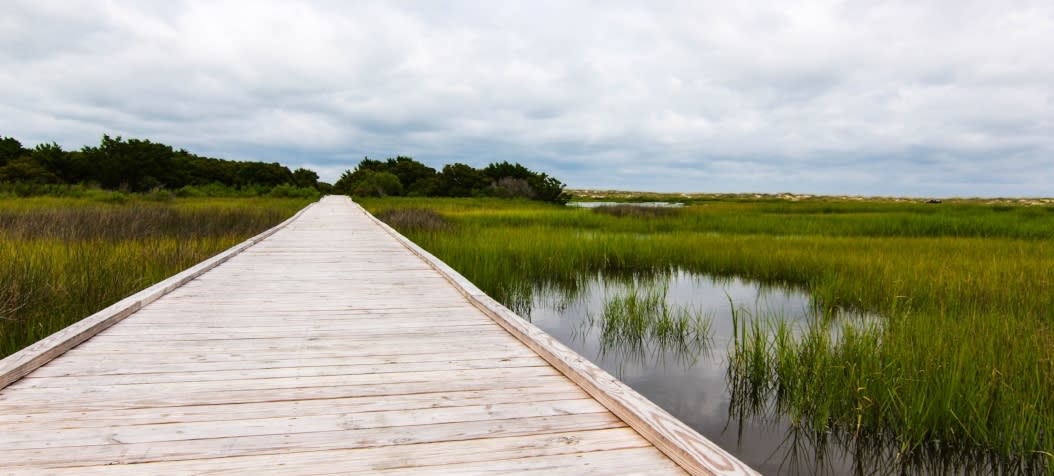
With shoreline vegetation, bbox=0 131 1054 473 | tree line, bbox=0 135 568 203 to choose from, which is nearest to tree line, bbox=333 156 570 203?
tree line, bbox=0 135 568 203

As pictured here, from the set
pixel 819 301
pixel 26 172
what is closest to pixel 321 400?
pixel 819 301

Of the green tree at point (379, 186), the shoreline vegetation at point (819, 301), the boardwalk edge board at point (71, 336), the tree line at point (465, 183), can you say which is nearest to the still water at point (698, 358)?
the shoreline vegetation at point (819, 301)

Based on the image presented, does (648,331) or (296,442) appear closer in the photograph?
(296,442)

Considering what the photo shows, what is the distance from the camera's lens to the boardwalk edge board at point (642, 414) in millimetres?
1607

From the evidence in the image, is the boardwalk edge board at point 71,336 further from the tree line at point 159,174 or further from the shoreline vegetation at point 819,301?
the tree line at point 159,174

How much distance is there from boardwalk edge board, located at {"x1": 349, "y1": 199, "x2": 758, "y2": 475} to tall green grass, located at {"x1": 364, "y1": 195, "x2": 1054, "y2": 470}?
5.13ft

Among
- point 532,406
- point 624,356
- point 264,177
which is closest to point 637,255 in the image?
point 624,356

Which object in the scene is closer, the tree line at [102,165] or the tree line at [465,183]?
the tree line at [102,165]

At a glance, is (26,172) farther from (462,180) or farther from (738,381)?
(738,381)

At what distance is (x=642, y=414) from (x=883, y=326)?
2.95 m

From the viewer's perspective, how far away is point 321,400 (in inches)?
85.9

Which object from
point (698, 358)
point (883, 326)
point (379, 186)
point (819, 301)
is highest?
point (379, 186)

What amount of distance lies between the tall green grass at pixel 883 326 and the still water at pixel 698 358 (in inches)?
7.6

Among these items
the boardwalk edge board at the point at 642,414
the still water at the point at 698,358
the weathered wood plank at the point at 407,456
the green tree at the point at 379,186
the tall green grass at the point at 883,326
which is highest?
the green tree at the point at 379,186
